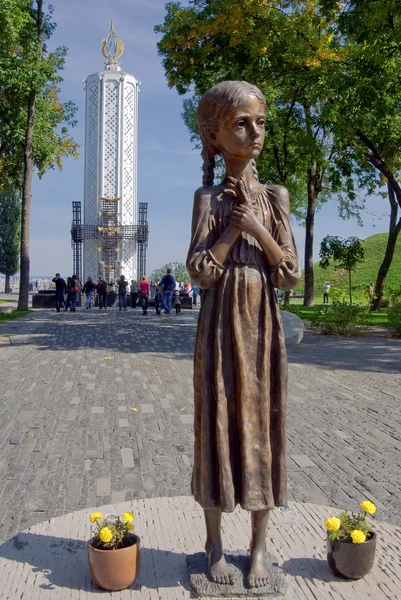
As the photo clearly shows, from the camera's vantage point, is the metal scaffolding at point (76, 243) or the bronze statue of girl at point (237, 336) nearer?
the bronze statue of girl at point (237, 336)

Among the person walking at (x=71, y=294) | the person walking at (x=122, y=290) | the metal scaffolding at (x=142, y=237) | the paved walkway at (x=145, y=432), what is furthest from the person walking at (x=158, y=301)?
the metal scaffolding at (x=142, y=237)

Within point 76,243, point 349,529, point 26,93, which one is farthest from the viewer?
point 76,243

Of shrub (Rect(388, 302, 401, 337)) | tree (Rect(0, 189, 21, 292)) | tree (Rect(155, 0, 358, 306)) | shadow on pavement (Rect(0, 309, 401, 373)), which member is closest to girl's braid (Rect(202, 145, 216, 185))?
shadow on pavement (Rect(0, 309, 401, 373))

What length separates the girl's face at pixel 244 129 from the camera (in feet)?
10.3

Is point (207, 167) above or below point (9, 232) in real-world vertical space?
below

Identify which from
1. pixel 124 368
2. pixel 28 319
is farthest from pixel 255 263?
pixel 28 319

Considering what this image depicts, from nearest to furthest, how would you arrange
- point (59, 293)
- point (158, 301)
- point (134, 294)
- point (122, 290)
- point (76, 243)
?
point (158, 301) < point (59, 293) < point (122, 290) < point (134, 294) < point (76, 243)

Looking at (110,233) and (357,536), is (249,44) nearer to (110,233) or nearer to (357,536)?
(357,536)

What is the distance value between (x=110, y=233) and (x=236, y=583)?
1695 inches

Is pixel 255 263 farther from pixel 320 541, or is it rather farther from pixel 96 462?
pixel 96 462

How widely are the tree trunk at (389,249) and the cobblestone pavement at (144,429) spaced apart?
Result: 10182 millimetres

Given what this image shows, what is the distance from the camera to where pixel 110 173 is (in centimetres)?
4544

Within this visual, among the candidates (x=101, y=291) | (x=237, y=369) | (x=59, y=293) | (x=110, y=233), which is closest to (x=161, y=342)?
(x=237, y=369)

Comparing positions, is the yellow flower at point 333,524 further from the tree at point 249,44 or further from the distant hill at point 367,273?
the distant hill at point 367,273
